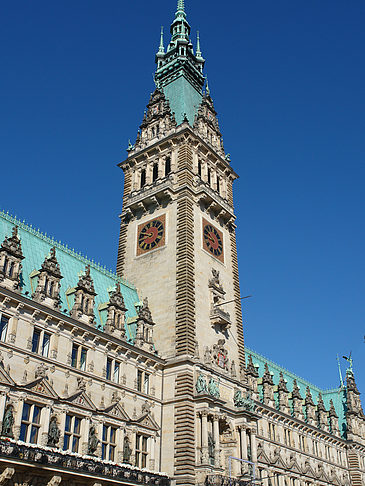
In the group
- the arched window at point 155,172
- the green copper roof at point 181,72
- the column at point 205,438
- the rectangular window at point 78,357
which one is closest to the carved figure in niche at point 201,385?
the column at point 205,438

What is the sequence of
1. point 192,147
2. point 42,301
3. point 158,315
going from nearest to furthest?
point 42,301, point 158,315, point 192,147

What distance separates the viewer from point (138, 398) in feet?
148

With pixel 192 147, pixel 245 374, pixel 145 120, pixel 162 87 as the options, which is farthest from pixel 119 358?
pixel 162 87

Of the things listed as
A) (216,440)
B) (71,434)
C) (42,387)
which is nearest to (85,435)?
(71,434)

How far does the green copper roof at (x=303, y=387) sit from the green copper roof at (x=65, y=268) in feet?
77.8

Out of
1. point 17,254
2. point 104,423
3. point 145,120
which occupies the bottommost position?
point 104,423

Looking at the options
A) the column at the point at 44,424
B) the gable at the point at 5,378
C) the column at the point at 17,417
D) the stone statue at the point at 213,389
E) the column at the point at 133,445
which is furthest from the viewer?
the stone statue at the point at 213,389

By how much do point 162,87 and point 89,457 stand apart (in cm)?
5215

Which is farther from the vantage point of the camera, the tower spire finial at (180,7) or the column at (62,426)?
the tower spire finial at (180,7)

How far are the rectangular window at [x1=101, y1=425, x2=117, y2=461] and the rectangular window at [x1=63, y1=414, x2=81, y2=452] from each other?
2.47 meters

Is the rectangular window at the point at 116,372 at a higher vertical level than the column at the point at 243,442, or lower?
higher

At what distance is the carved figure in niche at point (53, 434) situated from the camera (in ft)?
119

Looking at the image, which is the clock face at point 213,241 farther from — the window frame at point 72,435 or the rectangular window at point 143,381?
the window frame at point 72,435

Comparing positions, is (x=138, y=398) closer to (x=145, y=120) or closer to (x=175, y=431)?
(x=175, y=431)
